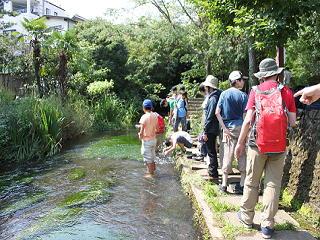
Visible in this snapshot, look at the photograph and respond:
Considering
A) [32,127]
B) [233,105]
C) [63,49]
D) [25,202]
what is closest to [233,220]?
[233,105]

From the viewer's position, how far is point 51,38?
16.7 meters

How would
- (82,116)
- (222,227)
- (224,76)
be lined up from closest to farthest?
(222,227), (82,116), (224,76)

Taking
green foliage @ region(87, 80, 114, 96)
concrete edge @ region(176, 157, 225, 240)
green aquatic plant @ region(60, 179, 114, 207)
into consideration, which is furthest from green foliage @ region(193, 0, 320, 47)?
green foliage @ region(87, 80, 114, 96)

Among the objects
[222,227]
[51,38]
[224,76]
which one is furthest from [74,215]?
[224,76]

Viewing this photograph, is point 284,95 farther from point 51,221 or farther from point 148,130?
point 148,130

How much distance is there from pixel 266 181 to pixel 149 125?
4165mm

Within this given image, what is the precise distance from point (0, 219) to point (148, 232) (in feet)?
8.46

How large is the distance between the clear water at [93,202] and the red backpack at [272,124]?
5.84ft

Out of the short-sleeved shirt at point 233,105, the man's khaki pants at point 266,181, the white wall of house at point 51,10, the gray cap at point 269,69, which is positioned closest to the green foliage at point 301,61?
the short-sleeved shirt at point 233,105

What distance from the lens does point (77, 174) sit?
924 centimetres

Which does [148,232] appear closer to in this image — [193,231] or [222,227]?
[193,231]

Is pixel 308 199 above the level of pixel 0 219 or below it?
above

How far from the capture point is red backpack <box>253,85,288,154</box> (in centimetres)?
411

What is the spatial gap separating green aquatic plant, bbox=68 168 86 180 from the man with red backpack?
5.24m
